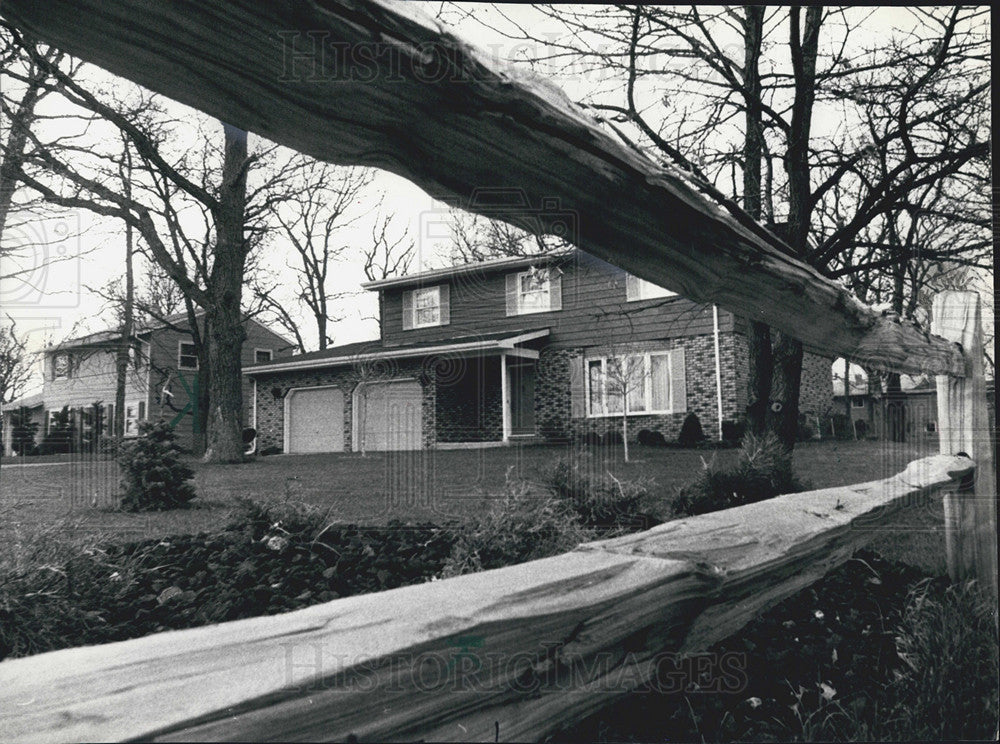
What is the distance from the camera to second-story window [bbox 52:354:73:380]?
1657 millimetres

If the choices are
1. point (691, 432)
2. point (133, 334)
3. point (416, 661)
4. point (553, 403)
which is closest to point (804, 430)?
point (691, 432)

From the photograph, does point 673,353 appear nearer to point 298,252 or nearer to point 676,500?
point 676,500

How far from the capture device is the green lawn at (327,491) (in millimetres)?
1974

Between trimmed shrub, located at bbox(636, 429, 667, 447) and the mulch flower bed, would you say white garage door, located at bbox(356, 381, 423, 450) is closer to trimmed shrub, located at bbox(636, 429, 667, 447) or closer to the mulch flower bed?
the mulch flower bed

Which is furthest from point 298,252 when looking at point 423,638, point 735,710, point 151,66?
point 735,710

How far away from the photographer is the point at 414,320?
2.78 metres

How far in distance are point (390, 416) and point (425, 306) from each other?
510mm

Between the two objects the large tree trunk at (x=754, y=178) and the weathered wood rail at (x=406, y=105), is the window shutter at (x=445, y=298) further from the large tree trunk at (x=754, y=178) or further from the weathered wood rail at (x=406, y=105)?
the weathered wood rail at (x=406, y=105)

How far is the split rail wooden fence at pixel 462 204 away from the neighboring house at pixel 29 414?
1.57 m

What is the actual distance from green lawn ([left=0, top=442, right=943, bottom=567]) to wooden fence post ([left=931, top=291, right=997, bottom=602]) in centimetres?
16

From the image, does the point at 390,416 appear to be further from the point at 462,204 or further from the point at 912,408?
the point at 912,408

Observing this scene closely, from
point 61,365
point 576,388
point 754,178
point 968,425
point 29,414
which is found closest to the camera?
point 61,365

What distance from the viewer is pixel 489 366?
17.1 feet

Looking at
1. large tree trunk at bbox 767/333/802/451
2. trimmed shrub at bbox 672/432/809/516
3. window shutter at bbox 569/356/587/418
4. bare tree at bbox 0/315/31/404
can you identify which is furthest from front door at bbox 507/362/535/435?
bare tree at bbox 0/315/31/404
